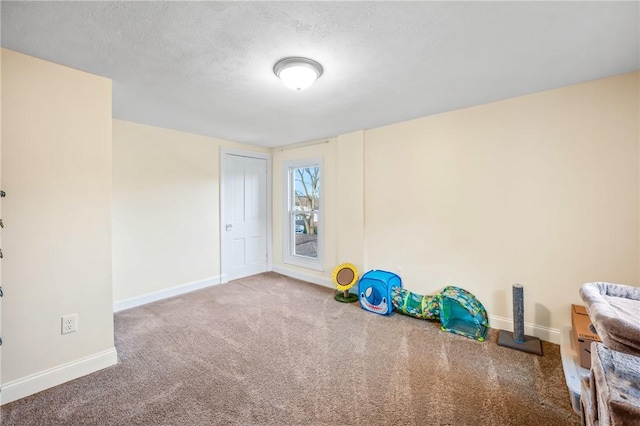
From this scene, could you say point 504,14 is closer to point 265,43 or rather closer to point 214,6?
point 265,43

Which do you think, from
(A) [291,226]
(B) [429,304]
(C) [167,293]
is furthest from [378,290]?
(C) [167,293]

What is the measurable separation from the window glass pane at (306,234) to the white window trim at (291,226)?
0.08 m

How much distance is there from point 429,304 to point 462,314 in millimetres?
395

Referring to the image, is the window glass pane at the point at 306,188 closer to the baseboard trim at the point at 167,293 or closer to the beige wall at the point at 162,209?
the beige wall at the point at 162,209

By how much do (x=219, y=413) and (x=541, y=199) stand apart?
2.97 m

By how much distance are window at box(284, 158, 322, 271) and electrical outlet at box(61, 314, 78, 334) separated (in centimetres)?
289

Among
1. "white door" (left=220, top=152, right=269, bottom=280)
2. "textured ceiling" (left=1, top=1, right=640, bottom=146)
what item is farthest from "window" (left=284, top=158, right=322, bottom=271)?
"textured ceiling" (left=1, top=1, right=640, bottom=146)

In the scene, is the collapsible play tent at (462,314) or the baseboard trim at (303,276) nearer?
the collapsible play tent at (462,314)

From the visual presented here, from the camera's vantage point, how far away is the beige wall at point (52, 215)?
1.73 metres

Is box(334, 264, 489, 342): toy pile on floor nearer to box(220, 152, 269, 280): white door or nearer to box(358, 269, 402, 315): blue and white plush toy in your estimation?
box(358, 269, 402, 315): blue and white plush toy

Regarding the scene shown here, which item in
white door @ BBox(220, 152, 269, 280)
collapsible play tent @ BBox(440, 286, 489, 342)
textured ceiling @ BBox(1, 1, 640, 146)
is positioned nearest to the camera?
textured ceiling @ BBox(1, 1, 640, 146)

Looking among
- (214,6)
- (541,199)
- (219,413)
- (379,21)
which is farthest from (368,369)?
(214,6)

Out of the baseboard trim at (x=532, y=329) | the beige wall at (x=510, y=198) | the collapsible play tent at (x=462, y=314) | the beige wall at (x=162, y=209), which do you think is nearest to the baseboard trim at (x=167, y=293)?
the beige wall at (x=162, y=209)

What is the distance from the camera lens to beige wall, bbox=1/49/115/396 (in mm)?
1728
